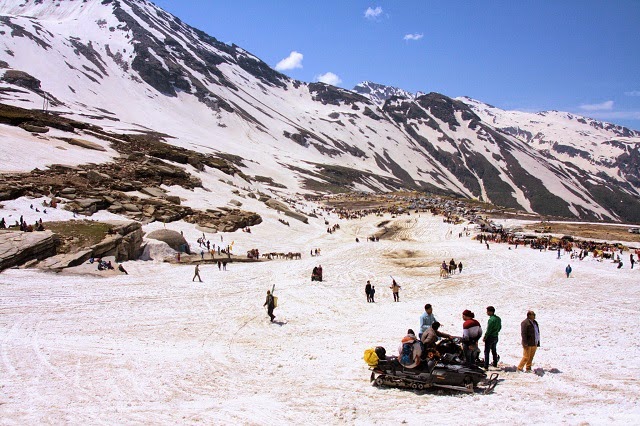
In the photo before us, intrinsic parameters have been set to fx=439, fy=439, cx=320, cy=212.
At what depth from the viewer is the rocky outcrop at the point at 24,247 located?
77.0 ft

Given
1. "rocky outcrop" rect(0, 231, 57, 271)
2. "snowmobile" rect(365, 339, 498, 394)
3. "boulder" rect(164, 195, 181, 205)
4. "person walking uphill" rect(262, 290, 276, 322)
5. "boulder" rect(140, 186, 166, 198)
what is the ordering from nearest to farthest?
"snowmobile" rect(365, 339, 498, 394) → "person walking uphill" rect(262, 290, 276, 322) → "rocky outcrop" rect(0, 231, 57, 271) → "boulder" rect(164, 195, 181, 205) → "boulder" rect(140, 186, 166, 198)

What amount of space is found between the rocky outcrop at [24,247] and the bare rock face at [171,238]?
8559mm

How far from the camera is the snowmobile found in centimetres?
968

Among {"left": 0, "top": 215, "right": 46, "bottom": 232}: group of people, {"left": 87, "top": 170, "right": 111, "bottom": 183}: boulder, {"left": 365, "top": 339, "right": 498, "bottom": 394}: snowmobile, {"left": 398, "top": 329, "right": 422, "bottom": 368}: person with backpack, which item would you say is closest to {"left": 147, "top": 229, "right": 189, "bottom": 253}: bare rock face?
{"left": 0, "top": 215, "right": 46, "bottom": 232}: group of people

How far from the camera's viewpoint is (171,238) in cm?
3584

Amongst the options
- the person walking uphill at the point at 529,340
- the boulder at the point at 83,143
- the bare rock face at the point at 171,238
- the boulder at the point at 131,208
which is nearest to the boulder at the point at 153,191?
the boulder at the point at 131,208

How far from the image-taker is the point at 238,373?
11961mm

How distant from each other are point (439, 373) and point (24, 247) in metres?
24.4

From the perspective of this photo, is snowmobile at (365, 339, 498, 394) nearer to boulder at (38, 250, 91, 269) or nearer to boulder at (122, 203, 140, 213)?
boulder at (38, 250, 91, 269)

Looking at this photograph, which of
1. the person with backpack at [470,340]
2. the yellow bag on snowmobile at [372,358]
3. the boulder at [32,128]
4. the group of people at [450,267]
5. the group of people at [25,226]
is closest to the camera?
the person with backpack at [470,340]

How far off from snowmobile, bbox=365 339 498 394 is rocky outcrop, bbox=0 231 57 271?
71.3 ft

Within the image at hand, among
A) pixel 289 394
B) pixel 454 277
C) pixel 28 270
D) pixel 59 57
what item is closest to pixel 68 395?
pixel 289 394

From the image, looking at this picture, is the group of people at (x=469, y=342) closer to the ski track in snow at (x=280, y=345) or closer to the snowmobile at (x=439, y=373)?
the snowmobile at (x=439, y=373)

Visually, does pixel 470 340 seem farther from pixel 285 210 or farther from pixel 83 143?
pixel 83 143
